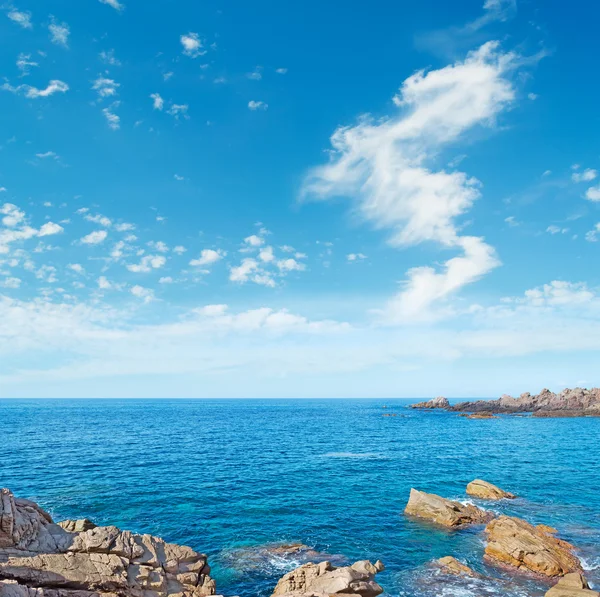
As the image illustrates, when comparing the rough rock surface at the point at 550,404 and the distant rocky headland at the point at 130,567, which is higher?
the distant rocky headland at the point at 130,567

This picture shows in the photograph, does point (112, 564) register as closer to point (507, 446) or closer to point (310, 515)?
point (310, 515)

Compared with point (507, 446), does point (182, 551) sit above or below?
above

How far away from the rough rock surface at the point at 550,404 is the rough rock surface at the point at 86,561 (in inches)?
6508

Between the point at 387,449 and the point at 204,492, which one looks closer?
the point at 204,492

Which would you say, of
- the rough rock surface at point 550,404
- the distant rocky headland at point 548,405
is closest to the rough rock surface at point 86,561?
the distant rocky headland at point 548,405

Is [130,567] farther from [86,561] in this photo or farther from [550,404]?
[550,404]

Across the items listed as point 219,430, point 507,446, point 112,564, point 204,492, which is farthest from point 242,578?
point 219,430

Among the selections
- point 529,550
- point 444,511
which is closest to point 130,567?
point 529,550

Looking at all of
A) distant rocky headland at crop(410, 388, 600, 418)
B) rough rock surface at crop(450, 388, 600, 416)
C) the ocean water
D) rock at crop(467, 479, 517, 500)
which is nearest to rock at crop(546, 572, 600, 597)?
the ocean water

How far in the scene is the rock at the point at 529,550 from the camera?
29.1 metres

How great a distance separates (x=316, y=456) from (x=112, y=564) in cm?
5257

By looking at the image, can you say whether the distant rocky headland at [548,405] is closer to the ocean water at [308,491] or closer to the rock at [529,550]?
the ocean water at [308,491]

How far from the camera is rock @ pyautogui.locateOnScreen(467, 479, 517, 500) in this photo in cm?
4653

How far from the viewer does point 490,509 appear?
42531 millimetres
